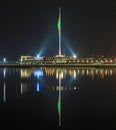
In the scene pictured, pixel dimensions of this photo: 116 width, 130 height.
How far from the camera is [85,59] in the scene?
99.4m

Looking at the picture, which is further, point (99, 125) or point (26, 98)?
point (26, 98)

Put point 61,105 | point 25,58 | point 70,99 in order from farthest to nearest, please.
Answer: point 25,58 < point 70,99 < point 61,105

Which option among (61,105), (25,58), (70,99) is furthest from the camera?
(25,58)

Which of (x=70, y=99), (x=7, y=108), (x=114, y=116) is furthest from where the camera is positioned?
(x=70, y=99)

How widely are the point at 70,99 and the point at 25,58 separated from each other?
85953 mm

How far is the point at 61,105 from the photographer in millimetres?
12266

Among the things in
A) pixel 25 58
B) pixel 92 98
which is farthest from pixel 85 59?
pixel 92 98

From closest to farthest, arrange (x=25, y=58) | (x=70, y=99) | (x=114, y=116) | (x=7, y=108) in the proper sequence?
(x=114, y=116)
(x=7, y=108)
(x=70, y=99)
(x=25, y=58)

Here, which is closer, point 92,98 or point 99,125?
point 99,125

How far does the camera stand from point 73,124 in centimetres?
917

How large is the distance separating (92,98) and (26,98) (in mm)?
3159

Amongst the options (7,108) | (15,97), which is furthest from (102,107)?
(15,97)

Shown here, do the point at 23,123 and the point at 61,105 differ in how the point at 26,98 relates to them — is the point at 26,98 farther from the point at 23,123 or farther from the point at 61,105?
the point at 23,123

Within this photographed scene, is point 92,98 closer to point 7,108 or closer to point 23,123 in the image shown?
point 7,108
